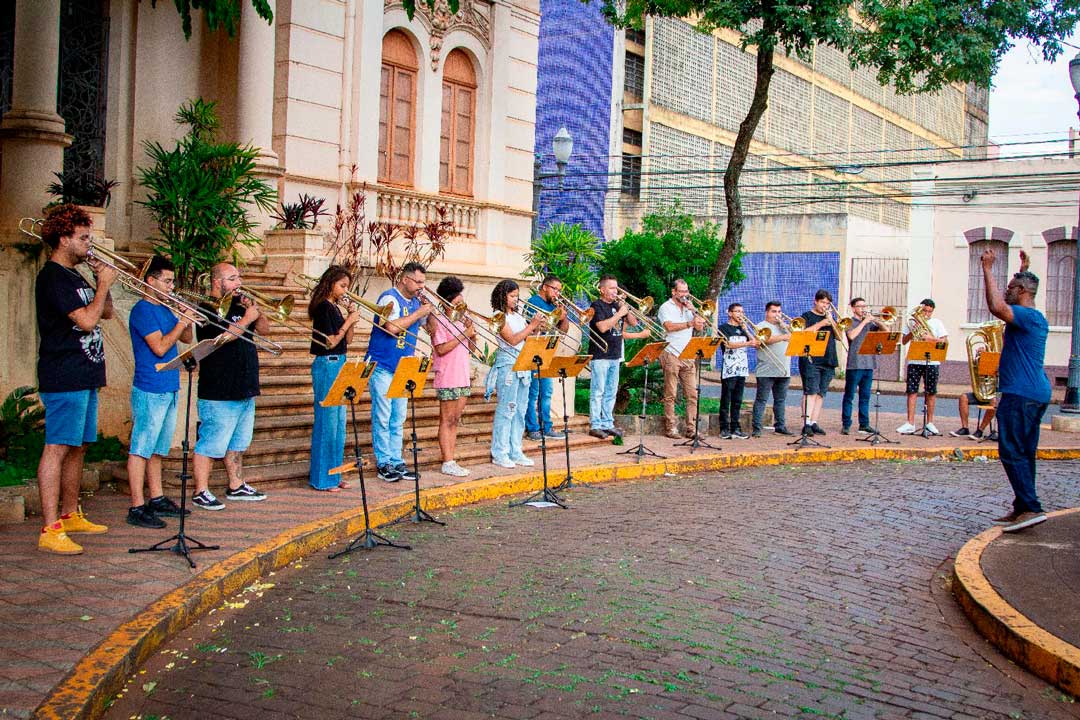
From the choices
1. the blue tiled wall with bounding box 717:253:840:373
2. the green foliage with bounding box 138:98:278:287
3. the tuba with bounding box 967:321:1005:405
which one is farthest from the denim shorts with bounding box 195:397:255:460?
the blue tiled wall with bounding box 717:253:840:373

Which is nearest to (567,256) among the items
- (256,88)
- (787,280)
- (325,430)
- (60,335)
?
(256,88)

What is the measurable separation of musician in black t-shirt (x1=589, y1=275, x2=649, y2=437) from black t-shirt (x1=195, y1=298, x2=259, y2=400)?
17.6 ft

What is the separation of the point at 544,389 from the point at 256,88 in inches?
223

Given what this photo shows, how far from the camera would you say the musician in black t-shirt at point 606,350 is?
1368 centimetres

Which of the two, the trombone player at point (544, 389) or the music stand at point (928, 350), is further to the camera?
the music stand at point (928, 350)

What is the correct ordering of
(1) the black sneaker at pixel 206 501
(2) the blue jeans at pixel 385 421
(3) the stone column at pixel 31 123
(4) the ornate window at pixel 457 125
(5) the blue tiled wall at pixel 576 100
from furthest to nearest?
(5) the blue tiled wall at pixel 576 100 < (4) the ornate window at pixel 457 125 < (3) the stone column at pixel 31 123 < (2) the blue jeans at pixel 385 421 < (1) the black sneaker at pixel 206 501

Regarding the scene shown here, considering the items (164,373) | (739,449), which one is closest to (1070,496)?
(739,449)

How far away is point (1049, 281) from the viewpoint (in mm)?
28688

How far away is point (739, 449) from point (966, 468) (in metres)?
2.73

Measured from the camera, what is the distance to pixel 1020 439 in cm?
913

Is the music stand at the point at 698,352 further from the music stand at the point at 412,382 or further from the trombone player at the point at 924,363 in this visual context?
the music stand at the point at 412,382

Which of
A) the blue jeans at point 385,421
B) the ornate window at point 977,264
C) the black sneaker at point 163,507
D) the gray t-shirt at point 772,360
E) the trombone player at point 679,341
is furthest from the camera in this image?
the ornate window at point 977,264

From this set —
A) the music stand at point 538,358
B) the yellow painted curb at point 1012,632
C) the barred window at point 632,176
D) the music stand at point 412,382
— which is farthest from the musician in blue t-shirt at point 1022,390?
the barred window at point 632,176

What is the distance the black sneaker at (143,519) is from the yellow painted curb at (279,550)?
0.86 m
